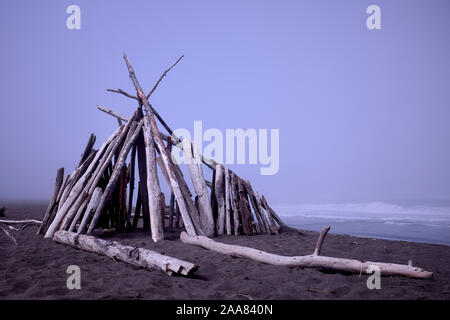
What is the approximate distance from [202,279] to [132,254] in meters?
1.12

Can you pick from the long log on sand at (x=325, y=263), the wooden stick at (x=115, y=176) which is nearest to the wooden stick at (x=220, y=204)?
the long log on sand at (x=325, y=263)

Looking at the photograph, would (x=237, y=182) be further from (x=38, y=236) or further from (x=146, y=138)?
(x=38, y=236)

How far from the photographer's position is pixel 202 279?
3586 millimetres

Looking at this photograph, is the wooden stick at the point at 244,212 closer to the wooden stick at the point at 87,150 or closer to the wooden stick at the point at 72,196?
the wooden stick at the point at 72,196

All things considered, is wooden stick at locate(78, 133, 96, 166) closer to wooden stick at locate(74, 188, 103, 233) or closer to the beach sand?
wooden stick at locate(74, 188, 103, 233)

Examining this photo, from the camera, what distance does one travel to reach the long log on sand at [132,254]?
3.54m

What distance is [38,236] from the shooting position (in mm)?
6402

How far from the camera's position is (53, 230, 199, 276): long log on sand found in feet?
11.6

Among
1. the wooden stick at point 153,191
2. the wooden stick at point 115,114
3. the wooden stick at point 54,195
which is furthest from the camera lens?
the wooden stick at point 115,114

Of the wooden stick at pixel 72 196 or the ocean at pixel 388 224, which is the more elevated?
the wooden stick at pixel 72 196

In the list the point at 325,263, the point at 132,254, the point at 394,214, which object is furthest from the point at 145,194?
the point at 394,214

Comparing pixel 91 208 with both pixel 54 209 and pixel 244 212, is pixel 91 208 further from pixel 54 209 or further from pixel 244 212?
pixel 244 212

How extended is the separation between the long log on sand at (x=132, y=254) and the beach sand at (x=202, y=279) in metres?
0.09
